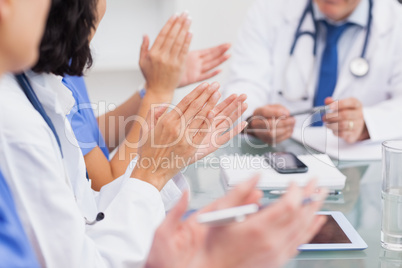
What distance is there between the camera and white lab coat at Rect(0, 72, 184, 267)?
1.90 feet

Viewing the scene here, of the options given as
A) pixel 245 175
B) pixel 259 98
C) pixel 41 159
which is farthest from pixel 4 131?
pixel 259 98

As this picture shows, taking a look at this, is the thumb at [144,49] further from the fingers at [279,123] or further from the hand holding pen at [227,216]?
the hand holding pen at [227,216]

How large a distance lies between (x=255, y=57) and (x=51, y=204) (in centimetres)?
129

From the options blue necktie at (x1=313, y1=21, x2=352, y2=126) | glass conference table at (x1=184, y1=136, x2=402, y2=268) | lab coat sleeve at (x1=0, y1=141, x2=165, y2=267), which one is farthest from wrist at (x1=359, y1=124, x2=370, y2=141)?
lab coat sleeve at (x1=0, y1=141, x2=165, y2=267)

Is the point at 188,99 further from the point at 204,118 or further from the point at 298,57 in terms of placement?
the point at 298,57

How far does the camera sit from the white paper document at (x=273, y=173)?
3.16ft

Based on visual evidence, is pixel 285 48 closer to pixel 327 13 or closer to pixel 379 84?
pixel 327 13

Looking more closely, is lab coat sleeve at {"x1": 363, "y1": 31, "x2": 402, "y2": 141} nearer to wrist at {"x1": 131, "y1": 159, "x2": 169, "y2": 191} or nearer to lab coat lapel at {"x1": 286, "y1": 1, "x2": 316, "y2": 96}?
lab coat lapel at {"x1": 286, "y1": 1, "x2": 316, "y2": 96}

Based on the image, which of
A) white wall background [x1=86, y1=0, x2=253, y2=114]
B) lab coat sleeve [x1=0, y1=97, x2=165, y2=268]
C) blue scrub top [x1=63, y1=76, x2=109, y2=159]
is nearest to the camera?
lab coat sleeve [x1=0, y1=97, x2=165, y2=268]

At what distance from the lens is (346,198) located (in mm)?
929

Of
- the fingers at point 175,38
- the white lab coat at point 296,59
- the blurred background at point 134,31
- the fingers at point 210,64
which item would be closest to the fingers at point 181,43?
the fingers at point 175,38

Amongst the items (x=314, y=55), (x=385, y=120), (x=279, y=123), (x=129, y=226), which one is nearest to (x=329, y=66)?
(x=314, y=55)

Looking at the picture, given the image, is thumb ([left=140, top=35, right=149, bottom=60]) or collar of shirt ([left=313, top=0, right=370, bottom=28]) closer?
thumb ([left=140, top=35, right=149, bottom=60])

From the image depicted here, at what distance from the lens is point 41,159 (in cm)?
59
